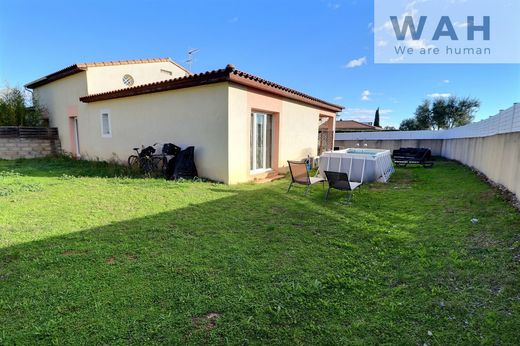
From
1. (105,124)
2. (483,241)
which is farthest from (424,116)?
(483,241)

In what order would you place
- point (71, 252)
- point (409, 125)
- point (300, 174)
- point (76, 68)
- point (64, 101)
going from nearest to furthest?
point (71, 252) → point (300, 174) → point (76, 68) → point (64, 101) → point (409, 125)

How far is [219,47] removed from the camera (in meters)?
16.5

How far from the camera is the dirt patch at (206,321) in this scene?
2.38m

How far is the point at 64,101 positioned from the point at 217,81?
1269 cm

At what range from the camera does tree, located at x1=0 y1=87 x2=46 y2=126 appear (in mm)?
16328

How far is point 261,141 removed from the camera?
1073 centimetres

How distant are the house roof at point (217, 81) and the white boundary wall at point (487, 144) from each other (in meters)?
7.09

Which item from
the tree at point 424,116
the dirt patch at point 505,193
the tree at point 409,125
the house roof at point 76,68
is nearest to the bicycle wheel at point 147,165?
the house roof at point 76,68

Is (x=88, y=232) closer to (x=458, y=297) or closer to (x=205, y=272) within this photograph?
(x=205, y=272)

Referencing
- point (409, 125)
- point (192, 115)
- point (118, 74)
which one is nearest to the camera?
point (192, 115)

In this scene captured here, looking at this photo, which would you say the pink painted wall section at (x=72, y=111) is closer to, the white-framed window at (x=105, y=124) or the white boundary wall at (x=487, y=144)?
the white-framed window at (x=105, y=124)

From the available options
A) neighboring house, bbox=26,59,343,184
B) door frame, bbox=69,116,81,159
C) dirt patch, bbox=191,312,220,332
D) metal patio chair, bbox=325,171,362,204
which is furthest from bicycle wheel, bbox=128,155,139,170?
dirt patch, bbox=191,312,220,332

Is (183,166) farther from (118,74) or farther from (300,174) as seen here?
(118,74)

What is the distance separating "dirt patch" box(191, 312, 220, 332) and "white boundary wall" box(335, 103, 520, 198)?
23.3 feet
